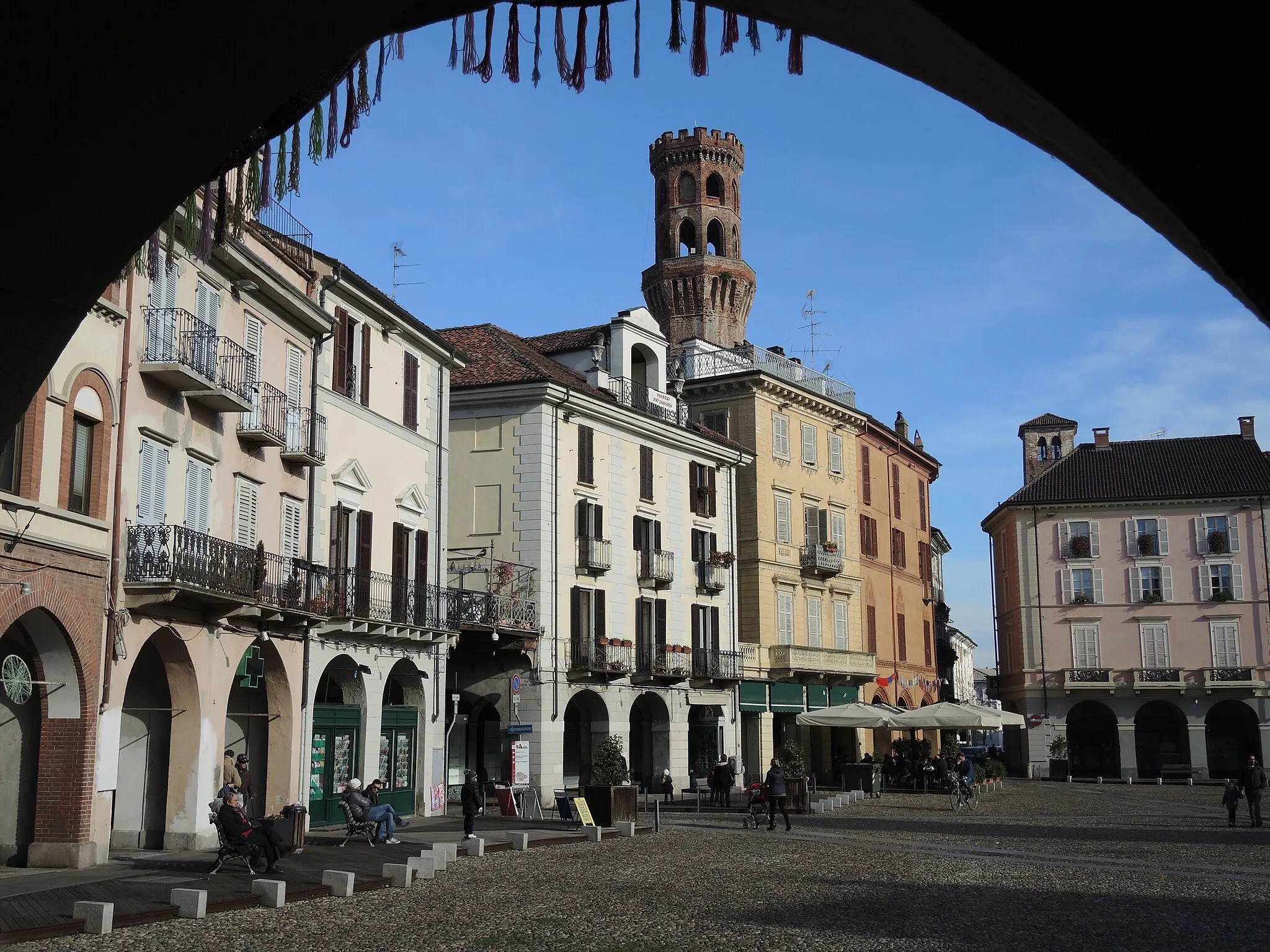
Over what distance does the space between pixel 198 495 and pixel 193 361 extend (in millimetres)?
2490

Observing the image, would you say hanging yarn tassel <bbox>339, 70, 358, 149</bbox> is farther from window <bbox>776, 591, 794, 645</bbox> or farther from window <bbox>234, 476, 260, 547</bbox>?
window <bbox>776, 591, 794, 645</bbox>

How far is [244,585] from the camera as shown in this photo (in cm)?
2356

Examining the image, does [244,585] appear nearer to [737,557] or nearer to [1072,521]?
[737,557]

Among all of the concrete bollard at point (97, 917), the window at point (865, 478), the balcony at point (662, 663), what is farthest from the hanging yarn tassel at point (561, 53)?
the window at point (865, 478)

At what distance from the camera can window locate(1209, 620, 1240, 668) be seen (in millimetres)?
66188

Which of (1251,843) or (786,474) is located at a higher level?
(786,474)

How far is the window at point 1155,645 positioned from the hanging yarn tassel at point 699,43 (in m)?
69.9

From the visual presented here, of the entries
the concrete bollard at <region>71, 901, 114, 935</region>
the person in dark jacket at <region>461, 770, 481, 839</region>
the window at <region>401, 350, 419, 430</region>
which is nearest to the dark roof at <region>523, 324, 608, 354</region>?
the window at <region>401, 350, 419, 430</region>

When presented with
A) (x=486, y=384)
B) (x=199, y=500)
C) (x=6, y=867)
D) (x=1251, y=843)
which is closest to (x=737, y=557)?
(x=486, y=384)

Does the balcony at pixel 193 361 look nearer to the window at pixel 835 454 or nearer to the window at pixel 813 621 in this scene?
the window at pixel 813 621

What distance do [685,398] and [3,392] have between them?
50778 mm

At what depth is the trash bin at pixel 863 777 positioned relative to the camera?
143 ft

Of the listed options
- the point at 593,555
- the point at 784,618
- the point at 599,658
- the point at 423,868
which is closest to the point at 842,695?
the point at 784,618

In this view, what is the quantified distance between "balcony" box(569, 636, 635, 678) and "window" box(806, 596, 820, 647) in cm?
1385
